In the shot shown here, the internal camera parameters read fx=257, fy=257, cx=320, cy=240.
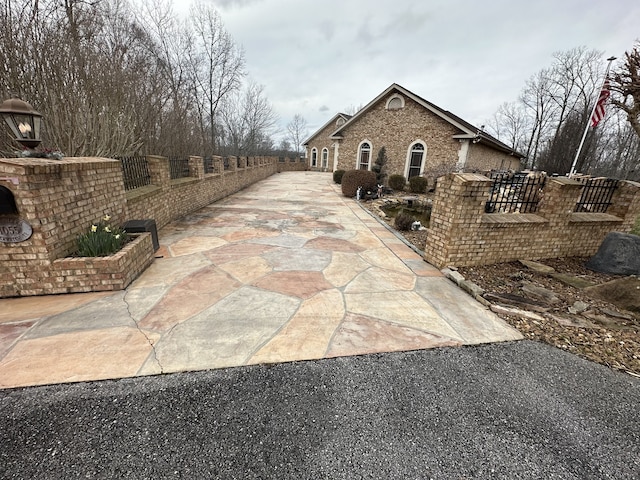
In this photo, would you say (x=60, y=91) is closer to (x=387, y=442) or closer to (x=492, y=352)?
(x=387, y=442)

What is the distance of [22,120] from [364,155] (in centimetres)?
1727

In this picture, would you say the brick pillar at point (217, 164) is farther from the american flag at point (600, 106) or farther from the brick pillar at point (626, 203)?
the american flag at point (600, 106)

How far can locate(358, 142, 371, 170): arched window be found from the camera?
17.9 meters

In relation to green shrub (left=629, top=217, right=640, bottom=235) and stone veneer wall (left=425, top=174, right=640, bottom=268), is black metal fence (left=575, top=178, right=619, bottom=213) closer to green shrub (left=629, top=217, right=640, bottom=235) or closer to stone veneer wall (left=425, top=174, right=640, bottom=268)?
stone veneer wall (left=425, top=174, right=640, bottom=268)

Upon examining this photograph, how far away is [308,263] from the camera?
14.6 ft

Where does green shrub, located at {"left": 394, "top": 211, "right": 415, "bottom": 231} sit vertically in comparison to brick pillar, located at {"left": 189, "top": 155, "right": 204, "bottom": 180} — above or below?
below

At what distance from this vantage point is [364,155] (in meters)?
18.3

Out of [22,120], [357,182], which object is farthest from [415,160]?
[22,120]

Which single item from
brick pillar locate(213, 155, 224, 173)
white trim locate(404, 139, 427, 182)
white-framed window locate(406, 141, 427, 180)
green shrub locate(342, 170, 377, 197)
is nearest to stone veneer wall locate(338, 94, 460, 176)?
white trim locate(404, 139, 427, 182)

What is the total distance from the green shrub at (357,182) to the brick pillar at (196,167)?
658 centimetres

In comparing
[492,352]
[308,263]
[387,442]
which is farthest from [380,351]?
[308,263]

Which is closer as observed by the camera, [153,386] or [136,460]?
[136,460]

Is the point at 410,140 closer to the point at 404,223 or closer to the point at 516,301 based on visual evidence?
the point at 404,223

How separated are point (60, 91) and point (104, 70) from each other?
5.35ft
